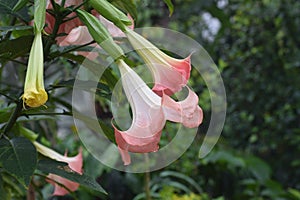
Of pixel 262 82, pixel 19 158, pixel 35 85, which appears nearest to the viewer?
pixel 35 85

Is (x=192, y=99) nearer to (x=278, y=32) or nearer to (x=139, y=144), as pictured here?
(x=139, y=144)

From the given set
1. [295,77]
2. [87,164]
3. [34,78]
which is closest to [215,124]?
[34,78]

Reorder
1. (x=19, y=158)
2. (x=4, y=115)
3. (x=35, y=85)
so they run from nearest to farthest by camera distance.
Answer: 1. (x=35, y=85)
2. (x=19, y=158)
3. (x=4, y=115)

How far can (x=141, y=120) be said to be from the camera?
463 millimetres

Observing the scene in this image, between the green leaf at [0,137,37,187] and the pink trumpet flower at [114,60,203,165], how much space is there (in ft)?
0.43

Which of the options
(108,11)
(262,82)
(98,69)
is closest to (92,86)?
(98,69)

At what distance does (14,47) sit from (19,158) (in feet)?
0.42

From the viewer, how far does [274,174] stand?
2.80m

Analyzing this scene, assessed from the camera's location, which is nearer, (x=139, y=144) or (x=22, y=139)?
(x=139, y=144)

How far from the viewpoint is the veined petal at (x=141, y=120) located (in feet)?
1.46

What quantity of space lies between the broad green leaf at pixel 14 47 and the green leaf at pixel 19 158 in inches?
4.0

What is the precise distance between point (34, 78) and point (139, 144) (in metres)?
0.11

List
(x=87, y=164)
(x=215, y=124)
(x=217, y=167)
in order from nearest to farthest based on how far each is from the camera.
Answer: (x=215, y=124) < (x=87, y=164) < (x=217, y=167)

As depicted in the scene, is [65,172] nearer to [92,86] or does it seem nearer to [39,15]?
[92,86]
